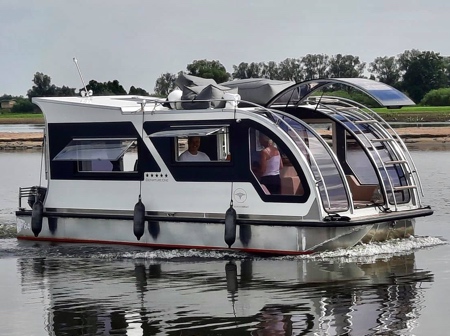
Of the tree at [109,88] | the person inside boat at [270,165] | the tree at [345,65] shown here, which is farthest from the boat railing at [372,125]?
the tree at [345,65]

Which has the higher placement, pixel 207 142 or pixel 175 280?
pixel 207 142

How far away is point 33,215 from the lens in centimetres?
1795

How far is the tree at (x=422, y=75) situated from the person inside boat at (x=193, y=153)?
91.3 metres

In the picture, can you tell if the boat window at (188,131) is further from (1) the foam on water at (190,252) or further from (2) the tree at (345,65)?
(2) the tree at (345,65)

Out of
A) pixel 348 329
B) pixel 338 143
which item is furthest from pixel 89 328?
pixel 338 143

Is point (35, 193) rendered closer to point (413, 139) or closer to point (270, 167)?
point (270, 167)

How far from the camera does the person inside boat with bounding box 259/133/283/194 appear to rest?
1592cm

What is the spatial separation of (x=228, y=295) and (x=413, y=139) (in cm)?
3908

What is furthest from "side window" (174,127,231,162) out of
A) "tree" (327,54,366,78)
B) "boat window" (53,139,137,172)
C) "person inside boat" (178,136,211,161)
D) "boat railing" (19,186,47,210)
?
"tree" (327,54,366,78)

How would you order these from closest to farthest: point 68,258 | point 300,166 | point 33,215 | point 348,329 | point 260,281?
point 348,329 → point 260,281 → point 300,166 → point 68,258 → point 33,215

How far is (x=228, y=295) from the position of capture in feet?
44.3

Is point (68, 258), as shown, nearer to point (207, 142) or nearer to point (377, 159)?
point (207, 142)

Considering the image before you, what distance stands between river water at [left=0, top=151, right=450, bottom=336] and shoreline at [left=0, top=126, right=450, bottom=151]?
31.5 meters

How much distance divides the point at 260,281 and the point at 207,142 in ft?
10.5
